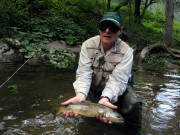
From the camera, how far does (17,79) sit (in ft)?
25.8

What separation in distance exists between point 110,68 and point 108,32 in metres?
0.50

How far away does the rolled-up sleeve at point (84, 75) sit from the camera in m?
4.20

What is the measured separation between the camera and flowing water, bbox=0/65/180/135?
4.99m

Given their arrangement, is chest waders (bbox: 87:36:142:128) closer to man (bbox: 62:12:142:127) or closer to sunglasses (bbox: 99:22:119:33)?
man (bbox: 62:12:142:127)

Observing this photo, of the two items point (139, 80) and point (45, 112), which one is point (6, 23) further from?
point (45, 112)

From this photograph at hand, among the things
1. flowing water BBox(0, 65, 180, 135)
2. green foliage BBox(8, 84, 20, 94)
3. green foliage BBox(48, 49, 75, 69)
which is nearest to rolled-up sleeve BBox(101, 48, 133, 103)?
flowing water BBox(0, 65, 180, 135)

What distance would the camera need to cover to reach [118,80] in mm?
4203

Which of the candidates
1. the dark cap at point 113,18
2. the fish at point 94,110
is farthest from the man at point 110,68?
the fish at point 94,110

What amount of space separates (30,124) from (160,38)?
1161cm

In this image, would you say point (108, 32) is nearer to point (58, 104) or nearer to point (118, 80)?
point (118, 80)

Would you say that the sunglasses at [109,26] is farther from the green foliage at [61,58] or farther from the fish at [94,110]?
the green foliage at [61,58]

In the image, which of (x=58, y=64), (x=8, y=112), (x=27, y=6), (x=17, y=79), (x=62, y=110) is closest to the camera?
(x=62, y=110)

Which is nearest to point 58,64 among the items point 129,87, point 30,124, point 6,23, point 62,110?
point 6,23

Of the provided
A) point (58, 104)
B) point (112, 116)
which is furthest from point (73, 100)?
point (58, 104)
